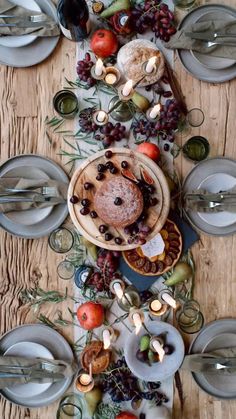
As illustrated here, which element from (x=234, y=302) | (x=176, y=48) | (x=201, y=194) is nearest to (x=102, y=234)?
(x=201, y=194)

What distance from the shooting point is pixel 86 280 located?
211 cm

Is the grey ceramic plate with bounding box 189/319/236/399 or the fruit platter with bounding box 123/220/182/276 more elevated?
the fruit platter with bounding box 123/220/182/276

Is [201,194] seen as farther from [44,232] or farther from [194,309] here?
[44,232]

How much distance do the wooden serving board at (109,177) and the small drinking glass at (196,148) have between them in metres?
0.18

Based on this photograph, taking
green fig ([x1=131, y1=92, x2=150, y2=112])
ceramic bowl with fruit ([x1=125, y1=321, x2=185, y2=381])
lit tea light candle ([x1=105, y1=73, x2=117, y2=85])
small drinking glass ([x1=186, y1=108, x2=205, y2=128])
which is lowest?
ceramic bowl with fruit ([x1=125, y1=321, x2=185, y2=381])

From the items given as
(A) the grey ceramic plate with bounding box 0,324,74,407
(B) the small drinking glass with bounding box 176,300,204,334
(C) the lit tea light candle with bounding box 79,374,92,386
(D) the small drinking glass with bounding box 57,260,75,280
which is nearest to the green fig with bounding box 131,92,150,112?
(D) the small drinking glass with bounding box 57,260,75,280

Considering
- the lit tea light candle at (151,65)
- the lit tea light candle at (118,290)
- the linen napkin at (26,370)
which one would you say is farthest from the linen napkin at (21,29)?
the linen napkin at (26,370)

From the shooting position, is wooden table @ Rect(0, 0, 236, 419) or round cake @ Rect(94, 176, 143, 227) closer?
round cake @ Rect(94, 176, 143, 227)

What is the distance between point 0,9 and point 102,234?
0.88 m

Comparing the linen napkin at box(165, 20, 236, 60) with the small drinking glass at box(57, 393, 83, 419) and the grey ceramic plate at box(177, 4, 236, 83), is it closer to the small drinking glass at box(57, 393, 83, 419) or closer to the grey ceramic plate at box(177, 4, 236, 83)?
the grey ceramic plate at box(177, 4, 236, 83)

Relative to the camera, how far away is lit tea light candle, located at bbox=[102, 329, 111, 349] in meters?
2.02

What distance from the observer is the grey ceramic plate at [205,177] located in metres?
2.12

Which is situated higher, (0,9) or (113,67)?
(0,9)

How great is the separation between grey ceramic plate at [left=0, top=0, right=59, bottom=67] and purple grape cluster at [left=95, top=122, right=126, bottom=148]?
35cm
